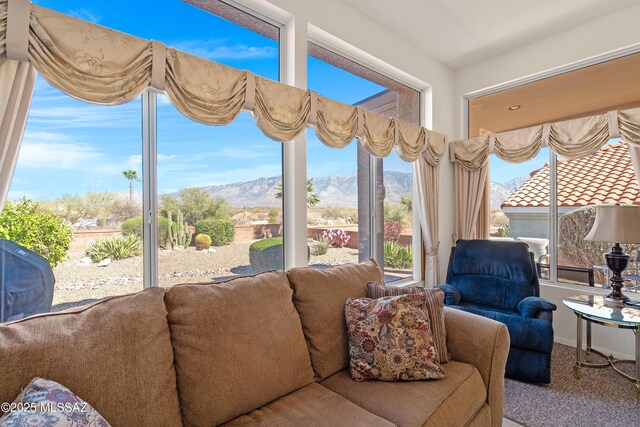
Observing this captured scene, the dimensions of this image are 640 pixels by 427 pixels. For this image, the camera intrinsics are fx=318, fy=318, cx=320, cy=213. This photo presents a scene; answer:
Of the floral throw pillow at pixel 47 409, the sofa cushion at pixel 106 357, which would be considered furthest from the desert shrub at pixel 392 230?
the floral throw pillow at pixel 47 409

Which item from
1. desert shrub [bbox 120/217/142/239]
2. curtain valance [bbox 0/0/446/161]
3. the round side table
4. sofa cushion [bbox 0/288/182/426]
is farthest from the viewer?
the round side table

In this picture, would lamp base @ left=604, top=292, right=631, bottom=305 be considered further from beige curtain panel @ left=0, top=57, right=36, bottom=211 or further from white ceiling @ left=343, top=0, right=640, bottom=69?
beige curtain panel @ left=0, top=57, right=36, bottom=211

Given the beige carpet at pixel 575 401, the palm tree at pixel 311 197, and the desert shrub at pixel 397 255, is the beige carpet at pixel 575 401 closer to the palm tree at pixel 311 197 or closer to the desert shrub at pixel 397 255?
the desert shrub at pixel 397 255

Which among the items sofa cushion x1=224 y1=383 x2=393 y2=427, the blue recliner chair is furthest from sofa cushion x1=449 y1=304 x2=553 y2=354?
sofa cushion x1=224 y1=383 x2=393 y2=427

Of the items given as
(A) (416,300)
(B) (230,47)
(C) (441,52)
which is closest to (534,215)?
(C) (441,52)

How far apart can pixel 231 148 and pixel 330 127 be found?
2.45 ft

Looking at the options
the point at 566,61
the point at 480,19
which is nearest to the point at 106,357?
the point at 480,19

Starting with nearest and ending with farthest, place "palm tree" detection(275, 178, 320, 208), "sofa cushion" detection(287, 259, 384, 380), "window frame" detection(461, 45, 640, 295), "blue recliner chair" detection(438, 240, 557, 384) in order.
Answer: "sofa cushion" detection(287, 259, 384, 380)
"blue recliner chair" detection(438, 240, 557, 384)
"palm tree" detection(275, 178, 320, 208)
"window frame" detection(461, 45, 640, 295)

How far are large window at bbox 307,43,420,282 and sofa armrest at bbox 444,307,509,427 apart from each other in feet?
4.12

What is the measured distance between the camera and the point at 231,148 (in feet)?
7.14

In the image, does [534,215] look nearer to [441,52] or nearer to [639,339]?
[639,339]

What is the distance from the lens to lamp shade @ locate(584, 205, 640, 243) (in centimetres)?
229

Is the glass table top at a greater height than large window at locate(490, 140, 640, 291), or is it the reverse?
large window at locate(490, 140, 640, 291)

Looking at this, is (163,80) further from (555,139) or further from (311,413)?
(555,139)
